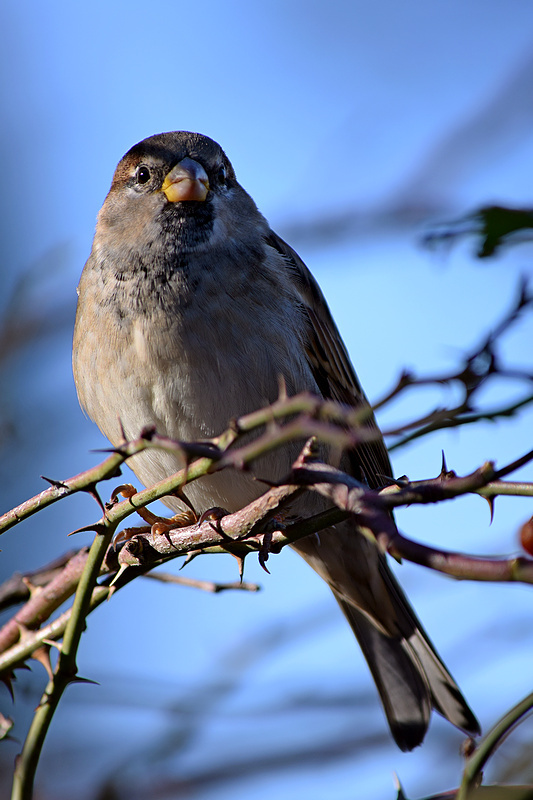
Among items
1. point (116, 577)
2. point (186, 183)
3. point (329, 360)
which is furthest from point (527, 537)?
point (186, 183)

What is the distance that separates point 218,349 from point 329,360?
1.99 ft

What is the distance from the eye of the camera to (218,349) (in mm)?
2336

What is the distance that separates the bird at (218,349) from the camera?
92.5 inches

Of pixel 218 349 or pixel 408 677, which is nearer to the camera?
pixel 218 349

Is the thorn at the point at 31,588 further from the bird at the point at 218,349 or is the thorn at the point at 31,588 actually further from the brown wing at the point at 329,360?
the brown wing at the point at 329,360

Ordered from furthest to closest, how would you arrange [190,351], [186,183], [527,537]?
[186,183], [190,351], [527,537]

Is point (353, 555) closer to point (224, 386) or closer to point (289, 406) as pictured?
point (224, 386)

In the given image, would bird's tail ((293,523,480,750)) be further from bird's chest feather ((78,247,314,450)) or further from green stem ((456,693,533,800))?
green stem ((456,693,533,800))

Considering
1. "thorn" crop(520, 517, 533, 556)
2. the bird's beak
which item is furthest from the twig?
the bird's beak

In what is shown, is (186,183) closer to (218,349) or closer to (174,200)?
(174,200)

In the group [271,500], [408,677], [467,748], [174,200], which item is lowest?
[467,748]

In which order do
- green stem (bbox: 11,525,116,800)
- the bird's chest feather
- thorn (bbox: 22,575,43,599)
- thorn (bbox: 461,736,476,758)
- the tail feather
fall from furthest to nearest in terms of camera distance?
the tail feather → the bird's chest feather → thorn (bbox: 22,575,43,599) → green stem (bbox: 11,525,116,800) → thorn (bbox: 461,736,476,758)

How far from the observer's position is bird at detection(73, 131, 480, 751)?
2350 mm

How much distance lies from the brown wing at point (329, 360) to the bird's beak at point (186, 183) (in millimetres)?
358
